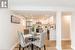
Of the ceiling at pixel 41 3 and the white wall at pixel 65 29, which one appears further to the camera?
the white wall at pixel 65 29

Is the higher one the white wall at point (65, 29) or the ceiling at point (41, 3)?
the ceiling at point (41, 3)

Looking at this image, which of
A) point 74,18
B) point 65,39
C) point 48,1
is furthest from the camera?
point 65,39

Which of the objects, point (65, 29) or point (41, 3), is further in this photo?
point (65, 29)

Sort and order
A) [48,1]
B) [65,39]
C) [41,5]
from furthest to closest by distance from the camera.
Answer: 1. [65,39]
2. [41,5]
3. [48,1]

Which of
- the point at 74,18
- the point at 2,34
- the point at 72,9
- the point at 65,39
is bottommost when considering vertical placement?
the point at 65,39

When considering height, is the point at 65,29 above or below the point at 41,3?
below

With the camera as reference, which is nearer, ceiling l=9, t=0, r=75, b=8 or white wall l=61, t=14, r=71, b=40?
ceiling l=9, t=0, r=75, b=8

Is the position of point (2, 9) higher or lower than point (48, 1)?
lower

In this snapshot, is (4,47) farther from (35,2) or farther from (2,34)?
(35,2)

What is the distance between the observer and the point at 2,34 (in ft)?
17.3

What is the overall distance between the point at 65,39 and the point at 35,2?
5941 mm

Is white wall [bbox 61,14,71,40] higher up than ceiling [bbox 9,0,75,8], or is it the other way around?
ceiling [bbox 9,0,75,8]

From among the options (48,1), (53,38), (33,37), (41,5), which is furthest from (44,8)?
(53,38)

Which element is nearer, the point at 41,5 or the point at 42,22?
the point at 41,5
